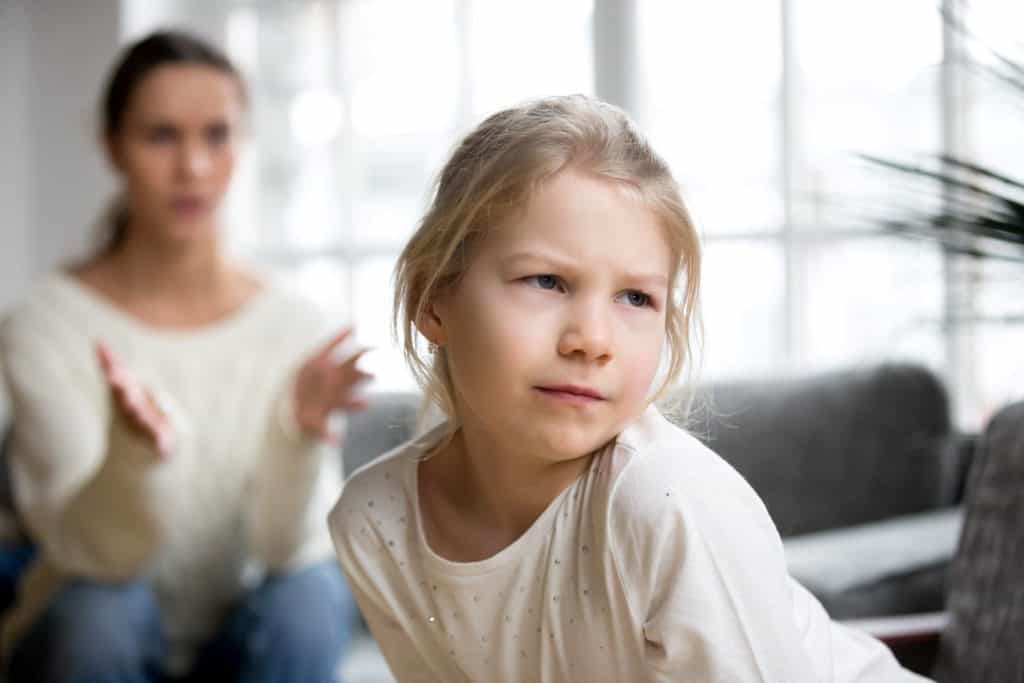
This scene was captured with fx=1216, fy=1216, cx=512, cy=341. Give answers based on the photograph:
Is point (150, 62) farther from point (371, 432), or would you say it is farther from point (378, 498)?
point (378, 498)

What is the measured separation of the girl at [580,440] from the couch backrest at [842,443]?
4.58 feet

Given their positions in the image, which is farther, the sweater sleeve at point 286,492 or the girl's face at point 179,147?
the girl's face at point 179,147

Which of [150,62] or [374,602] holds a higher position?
[150,62]

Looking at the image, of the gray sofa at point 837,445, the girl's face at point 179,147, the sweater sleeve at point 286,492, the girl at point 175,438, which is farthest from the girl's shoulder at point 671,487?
the girl's face at point 179,147

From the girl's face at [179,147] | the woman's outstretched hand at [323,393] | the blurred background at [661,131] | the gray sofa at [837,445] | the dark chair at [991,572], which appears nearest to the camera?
the dark chair at [991,572]

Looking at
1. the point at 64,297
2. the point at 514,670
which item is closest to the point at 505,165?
the point at 514,670

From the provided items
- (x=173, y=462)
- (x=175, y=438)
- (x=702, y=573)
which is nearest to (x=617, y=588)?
(x=702, y=573)

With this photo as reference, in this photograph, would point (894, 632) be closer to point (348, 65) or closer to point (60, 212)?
point (348, 65)

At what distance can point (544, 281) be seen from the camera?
0.92m

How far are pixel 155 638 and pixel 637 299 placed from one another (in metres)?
1.47

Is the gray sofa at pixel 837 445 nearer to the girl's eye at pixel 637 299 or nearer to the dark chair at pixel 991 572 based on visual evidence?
the dark chair at pixel 991 572

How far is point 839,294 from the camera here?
3.11 metres

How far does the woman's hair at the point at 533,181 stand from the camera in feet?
3.07

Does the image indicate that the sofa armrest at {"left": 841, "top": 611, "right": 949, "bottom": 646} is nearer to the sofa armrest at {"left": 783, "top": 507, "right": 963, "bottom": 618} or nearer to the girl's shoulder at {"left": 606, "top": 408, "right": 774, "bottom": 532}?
the sofa armrest at {"left": 783, "top": 507, "right": 963, "bottom": 618}
